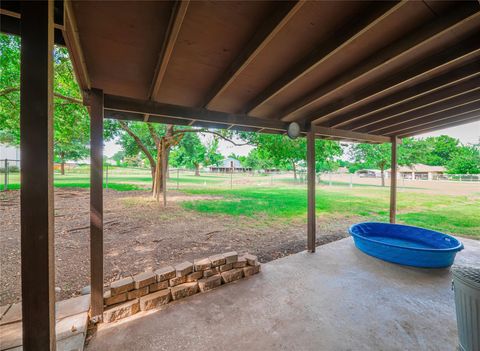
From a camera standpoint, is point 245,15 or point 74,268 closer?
point 245,15

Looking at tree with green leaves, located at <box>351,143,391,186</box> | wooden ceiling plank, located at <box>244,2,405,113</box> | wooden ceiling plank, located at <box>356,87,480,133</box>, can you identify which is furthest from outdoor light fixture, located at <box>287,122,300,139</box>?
tree with green leaves, located at <box>351,143,391,186</box>

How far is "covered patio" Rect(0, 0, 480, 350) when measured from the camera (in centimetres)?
94

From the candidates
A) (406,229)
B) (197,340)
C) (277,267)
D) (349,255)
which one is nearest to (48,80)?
(197,340)

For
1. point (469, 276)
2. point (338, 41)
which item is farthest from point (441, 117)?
point (338, 41)

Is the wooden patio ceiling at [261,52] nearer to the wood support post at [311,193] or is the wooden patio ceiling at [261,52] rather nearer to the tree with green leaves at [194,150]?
the wood support post at [311,193]

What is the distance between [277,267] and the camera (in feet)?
10.2

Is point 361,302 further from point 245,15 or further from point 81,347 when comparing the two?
point 245,15

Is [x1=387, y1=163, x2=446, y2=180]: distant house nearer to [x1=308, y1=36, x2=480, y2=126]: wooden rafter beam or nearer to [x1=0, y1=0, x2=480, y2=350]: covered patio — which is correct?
[x1=308, y1=36, x2=480, y2=126]: wooden rafter beam

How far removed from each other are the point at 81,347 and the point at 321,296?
235cm

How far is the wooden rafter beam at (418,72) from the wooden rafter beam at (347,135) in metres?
0.58

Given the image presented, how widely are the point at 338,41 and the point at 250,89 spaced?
42.2 inches

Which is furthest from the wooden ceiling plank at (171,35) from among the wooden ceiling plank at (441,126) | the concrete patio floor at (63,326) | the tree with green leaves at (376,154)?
the tree with green leaves at (376,154)

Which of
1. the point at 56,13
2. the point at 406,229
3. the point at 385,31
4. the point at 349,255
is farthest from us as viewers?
the point at 406,229

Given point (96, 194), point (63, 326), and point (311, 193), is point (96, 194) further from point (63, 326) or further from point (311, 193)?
point (311, 193)
